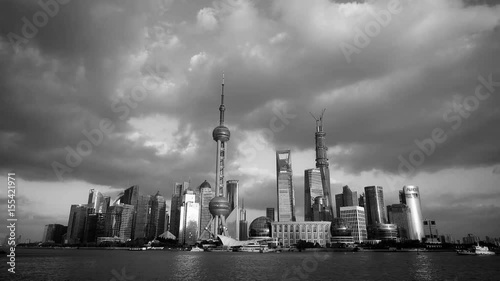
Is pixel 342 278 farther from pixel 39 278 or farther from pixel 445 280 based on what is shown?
pixel 39 278

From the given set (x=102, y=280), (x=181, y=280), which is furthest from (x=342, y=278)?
(x=102, y=280)

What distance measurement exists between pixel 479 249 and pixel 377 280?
170 metres

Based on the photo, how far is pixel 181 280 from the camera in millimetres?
73062

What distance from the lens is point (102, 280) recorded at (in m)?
71.6

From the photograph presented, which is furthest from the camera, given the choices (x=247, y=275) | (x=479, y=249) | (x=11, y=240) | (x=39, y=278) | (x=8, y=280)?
(x=479, y=249)

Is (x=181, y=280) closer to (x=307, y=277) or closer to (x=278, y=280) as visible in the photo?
(x=278, y=280)

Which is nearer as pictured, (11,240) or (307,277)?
(11,240)

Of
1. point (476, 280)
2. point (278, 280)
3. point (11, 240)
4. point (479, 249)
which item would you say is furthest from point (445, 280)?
point (479, 249)

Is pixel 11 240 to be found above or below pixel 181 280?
above

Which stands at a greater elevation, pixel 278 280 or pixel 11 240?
pixel 11 240

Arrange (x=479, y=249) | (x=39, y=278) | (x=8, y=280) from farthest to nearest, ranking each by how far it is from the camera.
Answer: (x=479, y=249) → (x=39, y=278) → (x=8, y=280)

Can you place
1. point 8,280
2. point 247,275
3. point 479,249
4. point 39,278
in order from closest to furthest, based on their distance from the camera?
point 8,280 < point 39,278 < point 247,275 < point 479,249

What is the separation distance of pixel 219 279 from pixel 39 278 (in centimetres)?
4141

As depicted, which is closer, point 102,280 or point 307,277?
point 102,280
